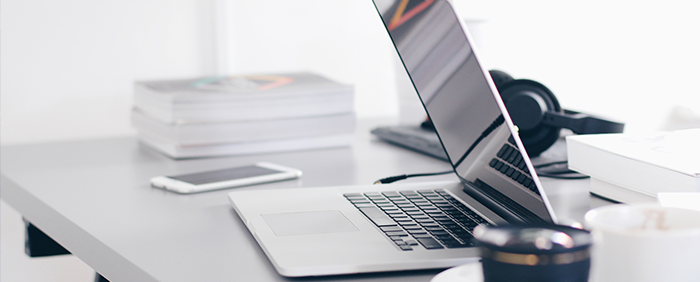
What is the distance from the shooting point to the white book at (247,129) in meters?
1.08

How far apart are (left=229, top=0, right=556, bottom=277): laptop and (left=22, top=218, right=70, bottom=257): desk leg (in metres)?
0.44

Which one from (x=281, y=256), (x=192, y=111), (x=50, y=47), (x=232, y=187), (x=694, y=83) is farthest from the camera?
(x=694, y=83)

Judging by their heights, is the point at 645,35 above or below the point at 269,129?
above

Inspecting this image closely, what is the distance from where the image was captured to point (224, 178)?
90 cm

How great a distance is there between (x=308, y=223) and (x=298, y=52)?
114cm

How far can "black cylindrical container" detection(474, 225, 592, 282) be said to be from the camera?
0.97 ft

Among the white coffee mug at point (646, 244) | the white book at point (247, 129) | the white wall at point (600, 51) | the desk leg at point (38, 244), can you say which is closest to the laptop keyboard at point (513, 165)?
the white coffee mug at point (646, 244)

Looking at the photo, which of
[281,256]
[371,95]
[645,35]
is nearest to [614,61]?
[645,35]

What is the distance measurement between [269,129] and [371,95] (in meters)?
0.74

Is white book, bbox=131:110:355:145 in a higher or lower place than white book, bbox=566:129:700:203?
lower

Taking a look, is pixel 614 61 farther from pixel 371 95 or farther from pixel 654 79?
pixel 371 95

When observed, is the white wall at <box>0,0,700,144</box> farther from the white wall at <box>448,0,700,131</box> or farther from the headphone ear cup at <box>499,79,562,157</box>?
the headphone ear cup at <box>499,79,562,157</box>

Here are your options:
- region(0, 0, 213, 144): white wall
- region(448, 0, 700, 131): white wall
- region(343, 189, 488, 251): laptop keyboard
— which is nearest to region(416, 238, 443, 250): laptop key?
region(343, 189, 488, 251): laptop keyboard

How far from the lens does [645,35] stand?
192cm
